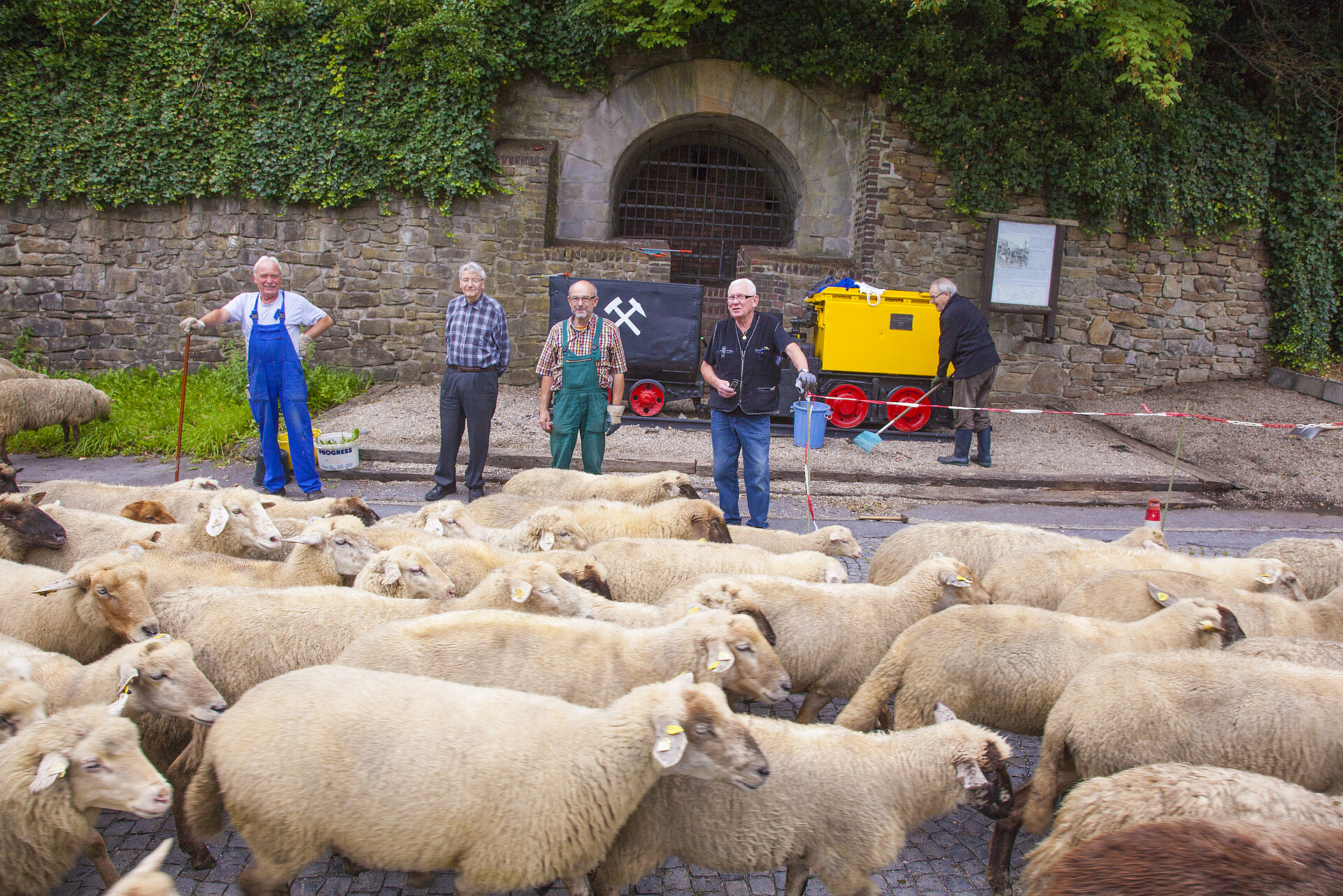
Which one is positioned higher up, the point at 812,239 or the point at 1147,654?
the point at 812,239

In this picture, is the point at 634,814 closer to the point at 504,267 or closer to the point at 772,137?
the point at 504,267

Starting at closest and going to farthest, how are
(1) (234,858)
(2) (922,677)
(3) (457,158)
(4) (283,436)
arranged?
(1) (234,858), (2) (922,677), (4) (283,436), (3) (457,158)

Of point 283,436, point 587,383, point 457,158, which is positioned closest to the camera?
point 587,383

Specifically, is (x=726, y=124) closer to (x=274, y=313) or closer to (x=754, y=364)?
(x=754, y=364)

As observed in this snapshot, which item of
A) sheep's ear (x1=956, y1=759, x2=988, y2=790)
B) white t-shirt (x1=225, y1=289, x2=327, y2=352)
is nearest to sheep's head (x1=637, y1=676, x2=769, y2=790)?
sheep's ear (x1=956, y1=759, x2=988, y2=790)

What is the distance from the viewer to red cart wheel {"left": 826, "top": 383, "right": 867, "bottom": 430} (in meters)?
11.2

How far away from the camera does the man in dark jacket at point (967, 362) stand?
1005 centimetres

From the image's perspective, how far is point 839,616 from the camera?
4.25m

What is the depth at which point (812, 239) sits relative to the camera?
14.1 m

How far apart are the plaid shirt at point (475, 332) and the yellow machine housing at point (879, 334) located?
4.91 metres

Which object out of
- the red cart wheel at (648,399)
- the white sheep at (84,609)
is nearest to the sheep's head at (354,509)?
the white sheep at (84,609)

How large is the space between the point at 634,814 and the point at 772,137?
1261 centimetres

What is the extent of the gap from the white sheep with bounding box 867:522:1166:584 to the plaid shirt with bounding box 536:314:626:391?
9.47 ft

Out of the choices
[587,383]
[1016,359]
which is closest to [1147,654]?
[587,383]
